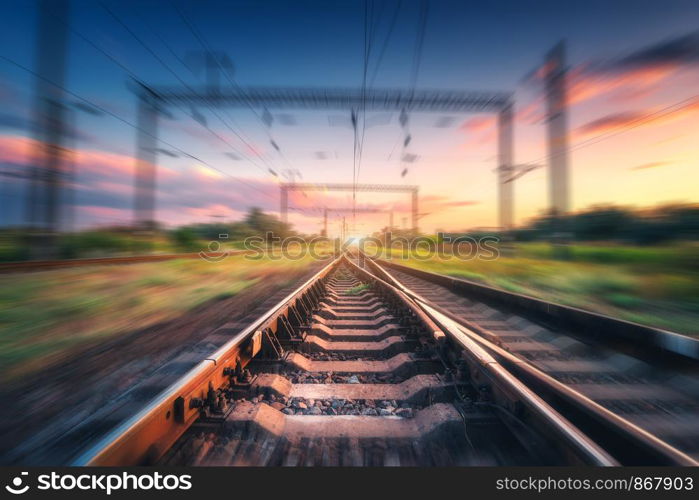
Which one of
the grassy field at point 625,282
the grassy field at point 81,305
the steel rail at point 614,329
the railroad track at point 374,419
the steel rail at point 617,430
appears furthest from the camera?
the grassy field at point 625,282

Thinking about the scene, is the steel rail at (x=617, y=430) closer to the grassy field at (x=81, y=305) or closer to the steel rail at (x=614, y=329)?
the steel rail at (x=614, y=329)

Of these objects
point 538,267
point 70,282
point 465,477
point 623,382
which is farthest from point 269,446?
point 538,267

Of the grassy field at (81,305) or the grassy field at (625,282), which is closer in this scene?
the grassy field at (81,305)

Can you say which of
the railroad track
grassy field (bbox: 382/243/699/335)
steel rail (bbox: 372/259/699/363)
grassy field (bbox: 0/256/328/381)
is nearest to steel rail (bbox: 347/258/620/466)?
the railroad track

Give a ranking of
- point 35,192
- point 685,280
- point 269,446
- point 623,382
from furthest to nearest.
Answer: point 35,192
point 685,280
point 623,382
point 269,446

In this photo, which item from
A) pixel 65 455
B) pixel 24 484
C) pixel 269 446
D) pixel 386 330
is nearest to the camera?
pixel 24 484

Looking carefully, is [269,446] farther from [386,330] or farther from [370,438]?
[386,330]

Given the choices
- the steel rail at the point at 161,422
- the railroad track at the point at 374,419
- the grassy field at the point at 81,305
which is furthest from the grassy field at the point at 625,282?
the grassy field at the point at 81,305
